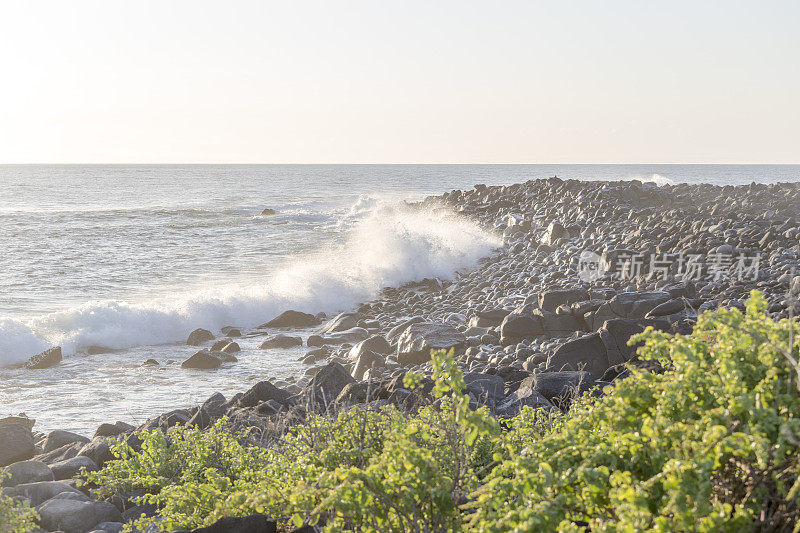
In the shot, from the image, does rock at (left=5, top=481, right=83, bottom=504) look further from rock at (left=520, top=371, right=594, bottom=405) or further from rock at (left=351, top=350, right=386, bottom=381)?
rock at (left=351, top=350, right=386, bottom=381)

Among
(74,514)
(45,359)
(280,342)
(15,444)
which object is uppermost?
(74,514)

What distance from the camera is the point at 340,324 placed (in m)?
16.3

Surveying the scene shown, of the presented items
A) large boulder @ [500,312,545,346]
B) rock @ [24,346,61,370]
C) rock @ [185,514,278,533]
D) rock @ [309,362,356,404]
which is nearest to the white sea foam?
rock @ [24,346,61,370]

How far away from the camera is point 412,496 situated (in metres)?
3.80

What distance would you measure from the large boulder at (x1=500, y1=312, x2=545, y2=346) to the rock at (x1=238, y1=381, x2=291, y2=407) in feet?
15.0

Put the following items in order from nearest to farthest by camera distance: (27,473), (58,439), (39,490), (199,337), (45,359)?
(39,490) < (27,473) < (58,439) < (45,359) < (199,337)

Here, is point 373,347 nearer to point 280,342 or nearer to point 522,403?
point 280,342

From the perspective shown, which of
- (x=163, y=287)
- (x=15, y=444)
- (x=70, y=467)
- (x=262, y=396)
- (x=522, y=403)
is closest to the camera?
(x=70, y=467)

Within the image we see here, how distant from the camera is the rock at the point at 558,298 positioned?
42.7ft

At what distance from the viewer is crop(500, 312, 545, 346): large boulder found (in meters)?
12.5

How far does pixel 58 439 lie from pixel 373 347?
5.88 metres

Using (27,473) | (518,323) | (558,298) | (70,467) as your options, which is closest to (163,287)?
(518,323)

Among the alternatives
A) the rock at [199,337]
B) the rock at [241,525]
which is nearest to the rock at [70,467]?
the rock at [241,525]

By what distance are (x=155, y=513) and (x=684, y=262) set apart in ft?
41.4
